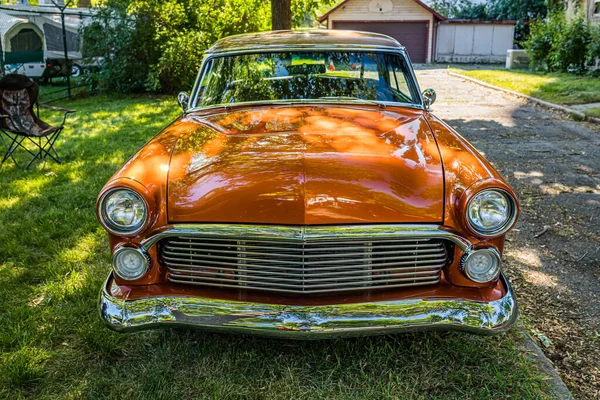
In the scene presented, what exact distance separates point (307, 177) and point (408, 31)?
28680 millimetres

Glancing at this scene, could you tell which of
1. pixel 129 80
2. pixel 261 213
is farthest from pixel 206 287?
pixel 129 80

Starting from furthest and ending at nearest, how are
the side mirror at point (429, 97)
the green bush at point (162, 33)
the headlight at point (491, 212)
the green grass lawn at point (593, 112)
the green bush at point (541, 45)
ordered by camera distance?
the green bush at point (541, 45) < the green bush at point (162, 33) < the green grass lawn at point (593, 112) < the side mirror at point (429, 97) < the headlight at point (491, 212)

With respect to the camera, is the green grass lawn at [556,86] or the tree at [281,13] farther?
the green grass lawn at [556,86]

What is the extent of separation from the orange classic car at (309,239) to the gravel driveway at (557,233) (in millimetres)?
697

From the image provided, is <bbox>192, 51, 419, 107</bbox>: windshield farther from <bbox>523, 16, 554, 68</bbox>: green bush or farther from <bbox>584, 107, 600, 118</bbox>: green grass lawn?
<bbox>523, 16, 554, 68</bbox>: green bush

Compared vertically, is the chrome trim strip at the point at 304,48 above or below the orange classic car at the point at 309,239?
above

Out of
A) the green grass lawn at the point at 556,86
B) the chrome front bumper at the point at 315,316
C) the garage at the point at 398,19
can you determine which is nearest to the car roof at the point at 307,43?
the chrome front bumper at the point at 315,316

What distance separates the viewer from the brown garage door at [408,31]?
28.7m

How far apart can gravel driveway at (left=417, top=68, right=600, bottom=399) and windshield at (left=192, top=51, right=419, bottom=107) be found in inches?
58.6

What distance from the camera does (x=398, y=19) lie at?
1127 inches

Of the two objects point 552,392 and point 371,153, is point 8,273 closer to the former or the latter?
point 371,153

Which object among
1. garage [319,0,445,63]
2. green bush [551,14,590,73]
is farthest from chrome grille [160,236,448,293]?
garage [319,0,445,63]

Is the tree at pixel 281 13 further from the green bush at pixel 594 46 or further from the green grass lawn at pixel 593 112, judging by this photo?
the green bush at pixel 594 46

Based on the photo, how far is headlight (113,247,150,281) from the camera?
94.9 inches
